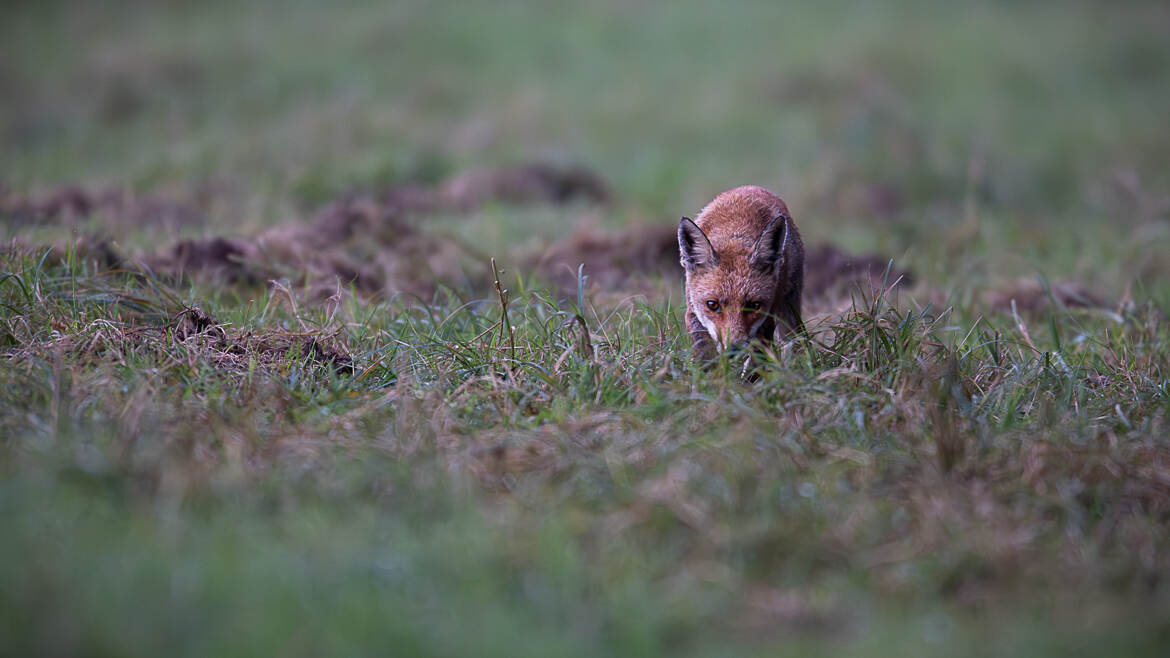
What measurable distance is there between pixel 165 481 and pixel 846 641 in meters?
2.55

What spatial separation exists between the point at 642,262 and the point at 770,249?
10.9 feet

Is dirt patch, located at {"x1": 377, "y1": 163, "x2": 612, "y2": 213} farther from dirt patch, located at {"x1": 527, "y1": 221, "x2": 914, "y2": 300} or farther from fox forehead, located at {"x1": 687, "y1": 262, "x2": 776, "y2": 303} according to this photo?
fox forehead, located at {"x1": 687, "y1": 262, "x2": 776, "y2": 303}

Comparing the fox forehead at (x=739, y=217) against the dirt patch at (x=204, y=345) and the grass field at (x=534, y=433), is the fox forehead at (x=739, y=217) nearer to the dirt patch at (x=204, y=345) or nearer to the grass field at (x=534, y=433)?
the grass field at (x=534, y=433)

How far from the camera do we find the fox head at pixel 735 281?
17.4 ft

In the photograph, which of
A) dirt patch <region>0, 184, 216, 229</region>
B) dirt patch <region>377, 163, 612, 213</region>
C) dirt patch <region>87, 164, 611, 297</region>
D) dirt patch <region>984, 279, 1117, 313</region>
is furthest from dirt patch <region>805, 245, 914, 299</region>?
dirt patch <region>0, 184, 216, 229</region>

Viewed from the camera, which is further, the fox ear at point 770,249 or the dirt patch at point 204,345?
the fox ear at point 770,249

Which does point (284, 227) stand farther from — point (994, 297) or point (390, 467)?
point (994, 297)

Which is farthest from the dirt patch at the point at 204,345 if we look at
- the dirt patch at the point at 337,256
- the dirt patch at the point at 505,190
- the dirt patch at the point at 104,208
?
the dirt patch at the point at 505,190

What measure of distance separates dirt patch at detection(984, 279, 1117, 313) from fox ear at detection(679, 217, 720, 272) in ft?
11.2

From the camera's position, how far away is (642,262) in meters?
8.76

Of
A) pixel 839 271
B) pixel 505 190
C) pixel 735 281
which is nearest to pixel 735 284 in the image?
pixel 735 281

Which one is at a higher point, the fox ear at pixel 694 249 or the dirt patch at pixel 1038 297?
the fox ear at pixel 694 249

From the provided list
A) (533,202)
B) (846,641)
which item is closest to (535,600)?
(846,641)

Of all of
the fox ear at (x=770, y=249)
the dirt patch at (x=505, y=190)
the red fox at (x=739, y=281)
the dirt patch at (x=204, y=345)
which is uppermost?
the fox ear at (x=770, y=249)
